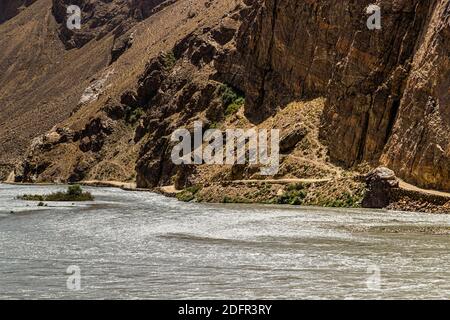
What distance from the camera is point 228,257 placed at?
23.5 metres

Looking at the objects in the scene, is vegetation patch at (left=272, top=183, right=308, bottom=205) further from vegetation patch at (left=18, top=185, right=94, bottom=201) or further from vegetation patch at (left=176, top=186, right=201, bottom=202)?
vegetation patch at (left=18, top=185, right=94, bottom=201)

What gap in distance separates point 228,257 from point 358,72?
3372 centimetres

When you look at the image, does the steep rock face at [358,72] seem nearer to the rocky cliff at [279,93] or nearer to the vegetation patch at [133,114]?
the rocky cliff at [279,93]

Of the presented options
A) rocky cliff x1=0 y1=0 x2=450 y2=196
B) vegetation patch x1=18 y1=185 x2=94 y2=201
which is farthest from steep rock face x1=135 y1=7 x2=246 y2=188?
vegetation patch x1=18 y1=185 x2=94 y2=201

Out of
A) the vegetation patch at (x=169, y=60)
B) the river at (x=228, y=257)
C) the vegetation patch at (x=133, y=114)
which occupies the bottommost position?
the river at (x=228, y=257)

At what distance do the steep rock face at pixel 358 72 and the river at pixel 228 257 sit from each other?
24.8 feet

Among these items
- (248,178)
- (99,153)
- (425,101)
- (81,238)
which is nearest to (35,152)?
(99,153)

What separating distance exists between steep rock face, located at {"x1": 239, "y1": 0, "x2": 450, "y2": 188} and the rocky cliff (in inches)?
3.6

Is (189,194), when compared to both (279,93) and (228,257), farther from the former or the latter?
(228,257)

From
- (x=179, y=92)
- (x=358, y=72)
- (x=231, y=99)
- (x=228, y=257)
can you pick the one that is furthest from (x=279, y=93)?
(x=228, y=257)

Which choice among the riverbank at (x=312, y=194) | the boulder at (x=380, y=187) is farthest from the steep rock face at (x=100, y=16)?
the boulder at (x=380, y=187)

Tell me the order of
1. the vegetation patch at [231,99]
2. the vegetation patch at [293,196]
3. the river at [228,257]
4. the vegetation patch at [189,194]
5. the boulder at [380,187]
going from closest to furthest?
1. the river at [228,257]
2. the boulder at [380,187]
3. the vegetation patch at [293,196]
4. the vegetation patch at [189,194]
5. the vegetation patch at [231,99]

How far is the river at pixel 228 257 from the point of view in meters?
17.8
